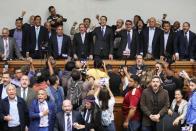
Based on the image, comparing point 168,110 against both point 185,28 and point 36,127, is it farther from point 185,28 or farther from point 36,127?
point 185,28

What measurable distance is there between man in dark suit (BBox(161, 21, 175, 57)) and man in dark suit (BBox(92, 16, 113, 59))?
1.23 m

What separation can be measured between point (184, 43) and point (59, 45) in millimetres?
2890

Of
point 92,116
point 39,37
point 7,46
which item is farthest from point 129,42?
point 92,116

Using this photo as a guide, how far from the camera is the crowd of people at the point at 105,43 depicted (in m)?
15.0

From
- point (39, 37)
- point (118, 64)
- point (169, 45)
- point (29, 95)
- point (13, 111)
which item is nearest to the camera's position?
point (13, 111)

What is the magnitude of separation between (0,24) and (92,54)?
3.44 m

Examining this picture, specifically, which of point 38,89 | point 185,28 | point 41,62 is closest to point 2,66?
point 41,62

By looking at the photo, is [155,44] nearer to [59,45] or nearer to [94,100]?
[59,45]

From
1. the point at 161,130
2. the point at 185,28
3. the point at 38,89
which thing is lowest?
the point at 161,130

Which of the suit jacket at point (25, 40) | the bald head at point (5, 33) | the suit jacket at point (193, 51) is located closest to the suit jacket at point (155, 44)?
the suit jacket at point (193, 51)

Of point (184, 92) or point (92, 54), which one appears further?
point (92, 54)

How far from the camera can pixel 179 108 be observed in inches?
433

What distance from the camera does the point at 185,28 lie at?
49.6 ft

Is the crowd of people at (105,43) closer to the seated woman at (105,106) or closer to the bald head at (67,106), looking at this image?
the seated woman at (105,106)
